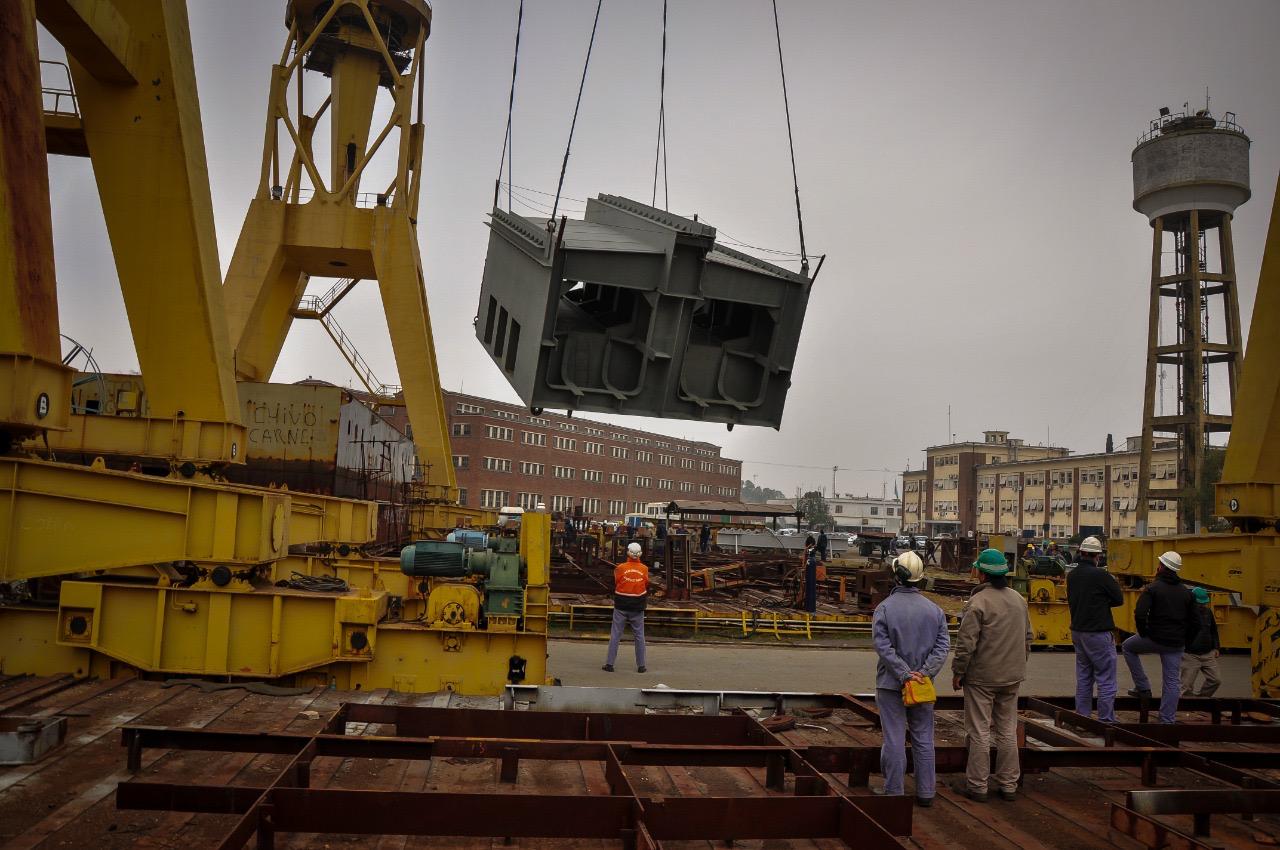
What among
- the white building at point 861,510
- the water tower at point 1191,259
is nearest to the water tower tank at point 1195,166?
the water tower at point 1191,259

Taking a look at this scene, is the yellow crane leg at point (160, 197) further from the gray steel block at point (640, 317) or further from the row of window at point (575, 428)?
the row of window at point (575, 428)

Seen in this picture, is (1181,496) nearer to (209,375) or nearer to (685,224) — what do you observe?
(685,224)

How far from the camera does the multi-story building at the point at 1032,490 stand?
194 ft

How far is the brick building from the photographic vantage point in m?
58.1

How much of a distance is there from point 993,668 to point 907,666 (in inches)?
26.6

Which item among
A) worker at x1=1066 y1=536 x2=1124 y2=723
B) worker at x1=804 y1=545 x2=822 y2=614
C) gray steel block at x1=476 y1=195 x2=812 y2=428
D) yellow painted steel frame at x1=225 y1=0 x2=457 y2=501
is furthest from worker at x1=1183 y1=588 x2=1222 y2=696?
yellow painted steel frame at x1=225 y1=0 x2=457 y2=501

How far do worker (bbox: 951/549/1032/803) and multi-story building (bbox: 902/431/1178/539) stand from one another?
49.0m

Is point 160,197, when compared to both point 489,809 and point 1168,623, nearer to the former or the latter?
point 489,809

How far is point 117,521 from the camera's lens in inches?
285

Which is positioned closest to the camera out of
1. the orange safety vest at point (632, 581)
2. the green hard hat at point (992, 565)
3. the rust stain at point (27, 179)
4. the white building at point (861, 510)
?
the green hard hat at point (992, 565)

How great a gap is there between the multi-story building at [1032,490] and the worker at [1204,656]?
4487 centimetres

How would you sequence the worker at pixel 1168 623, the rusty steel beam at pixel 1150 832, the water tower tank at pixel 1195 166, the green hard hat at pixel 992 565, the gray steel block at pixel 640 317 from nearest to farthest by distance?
the rusty steel beam at pixel 1150 832
the green hard hat at pixel 992 565
the worker at pixel 1168 623
the gray steel block at pixel 640 317
the water tower tank at pixel 1195 166

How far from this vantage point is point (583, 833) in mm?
→ 4066

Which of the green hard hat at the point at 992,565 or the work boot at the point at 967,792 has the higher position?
the green hard hat at the point at 992,565
